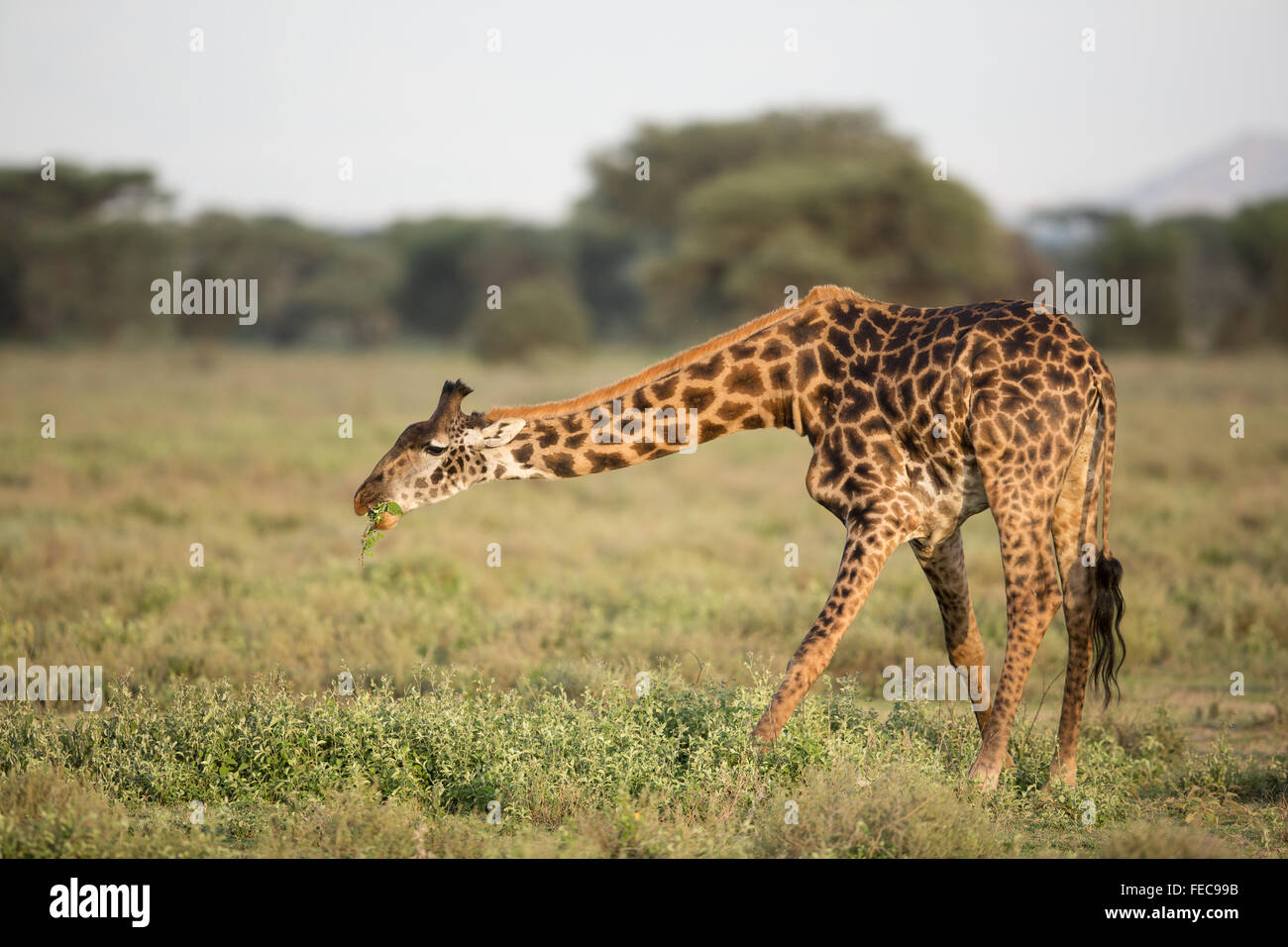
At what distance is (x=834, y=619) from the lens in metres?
5.98

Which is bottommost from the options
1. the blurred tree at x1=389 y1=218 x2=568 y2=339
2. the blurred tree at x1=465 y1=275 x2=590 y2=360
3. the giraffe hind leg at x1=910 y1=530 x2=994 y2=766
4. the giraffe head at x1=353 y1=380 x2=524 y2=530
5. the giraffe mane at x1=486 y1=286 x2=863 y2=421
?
the giraffe hind leg at x1=910 y1=530 x2=994 y2=766

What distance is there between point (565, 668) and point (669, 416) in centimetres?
261

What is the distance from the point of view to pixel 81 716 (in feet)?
23.7

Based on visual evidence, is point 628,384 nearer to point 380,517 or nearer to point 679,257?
point 380,517

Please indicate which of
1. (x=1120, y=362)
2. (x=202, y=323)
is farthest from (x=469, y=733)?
(x=202, y=323)

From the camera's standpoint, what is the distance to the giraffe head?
6254 millimetres

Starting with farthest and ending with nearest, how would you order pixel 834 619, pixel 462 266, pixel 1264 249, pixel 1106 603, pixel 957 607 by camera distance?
pixel 462 266 < pixel 1264 249 < pixel 957 607 < pixel 1106 603 < pixel 834 619

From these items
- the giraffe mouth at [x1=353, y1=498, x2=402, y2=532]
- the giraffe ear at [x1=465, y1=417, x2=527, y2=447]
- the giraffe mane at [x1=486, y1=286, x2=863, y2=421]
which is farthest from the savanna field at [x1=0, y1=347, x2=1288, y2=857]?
the giraffe mane at [x1=486, y1=286, x2=863, y2=421]

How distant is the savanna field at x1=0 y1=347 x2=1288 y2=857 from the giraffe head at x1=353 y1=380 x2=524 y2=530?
3.96 ft

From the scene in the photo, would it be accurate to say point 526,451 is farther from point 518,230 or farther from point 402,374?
point 518,230

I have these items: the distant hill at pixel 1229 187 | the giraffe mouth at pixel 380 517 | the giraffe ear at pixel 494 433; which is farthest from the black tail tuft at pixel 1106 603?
the distant hill at pixel 1229 187

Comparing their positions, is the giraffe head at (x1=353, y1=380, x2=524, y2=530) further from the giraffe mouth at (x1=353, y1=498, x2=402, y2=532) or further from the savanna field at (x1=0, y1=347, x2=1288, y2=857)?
the savanna field at (x1=0, y1=347, x2=1288, y2=857)

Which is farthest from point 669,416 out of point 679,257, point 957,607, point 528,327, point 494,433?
point 679,257
